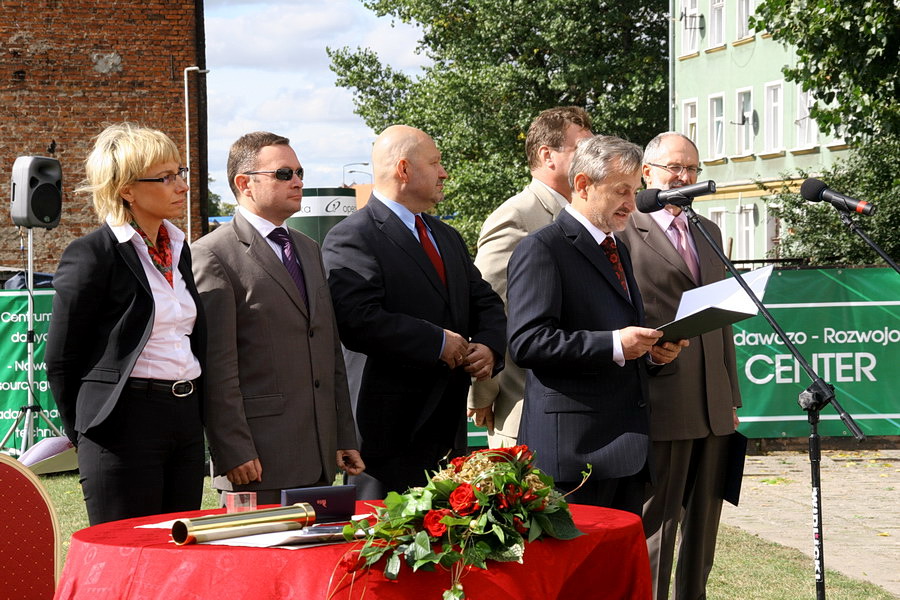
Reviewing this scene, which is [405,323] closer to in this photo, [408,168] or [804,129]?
[408,168]

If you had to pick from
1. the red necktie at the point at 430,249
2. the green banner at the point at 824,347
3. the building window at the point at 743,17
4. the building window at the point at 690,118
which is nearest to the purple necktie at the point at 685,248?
the red necktie at the point at 430,249

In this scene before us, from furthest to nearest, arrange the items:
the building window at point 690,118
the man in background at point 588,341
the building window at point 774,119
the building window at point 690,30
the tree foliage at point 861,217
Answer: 1. the building window at point 690,118
2. the building window at point 690,30
3. the building window at point 774,119
4. the tree foliage at point 861,217
5. the man in background at point 588,341

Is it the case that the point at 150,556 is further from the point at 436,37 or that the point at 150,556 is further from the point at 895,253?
the point at 436,37

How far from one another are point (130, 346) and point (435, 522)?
65.7 inches

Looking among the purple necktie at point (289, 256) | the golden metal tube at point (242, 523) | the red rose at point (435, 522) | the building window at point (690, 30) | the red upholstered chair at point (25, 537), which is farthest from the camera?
the building window at point (690, 30)

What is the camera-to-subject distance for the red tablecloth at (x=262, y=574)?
10.1 ft

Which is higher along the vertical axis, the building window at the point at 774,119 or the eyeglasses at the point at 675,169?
the building window at the point at 774,119

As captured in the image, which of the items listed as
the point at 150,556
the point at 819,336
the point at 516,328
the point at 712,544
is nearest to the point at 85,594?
the point at 150,556

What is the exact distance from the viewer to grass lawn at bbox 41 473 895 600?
6797 millimetres

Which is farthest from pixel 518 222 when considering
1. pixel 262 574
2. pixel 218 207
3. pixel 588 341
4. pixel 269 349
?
pixel 218 207

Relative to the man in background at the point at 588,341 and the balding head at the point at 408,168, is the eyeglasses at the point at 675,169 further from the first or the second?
the balding head at the point at 408,168

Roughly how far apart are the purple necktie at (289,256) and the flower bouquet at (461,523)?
1875mm

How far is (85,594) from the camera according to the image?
127 inches

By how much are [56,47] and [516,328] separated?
18.7 metres
